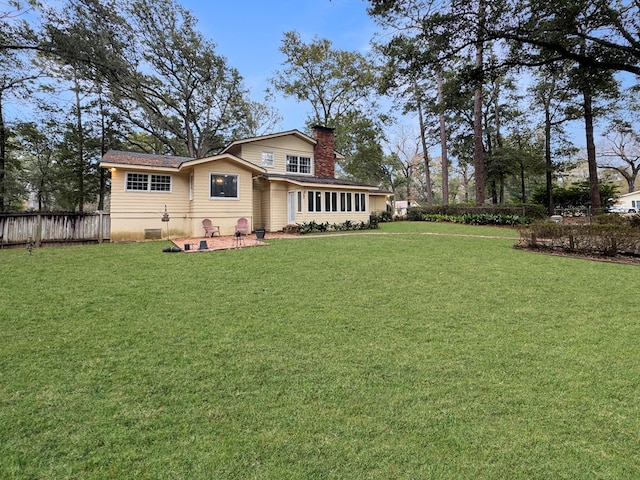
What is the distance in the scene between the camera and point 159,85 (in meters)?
24.3

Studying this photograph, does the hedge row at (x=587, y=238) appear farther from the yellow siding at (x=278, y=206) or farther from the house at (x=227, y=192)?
the yellow siding at (x=278, y=206)

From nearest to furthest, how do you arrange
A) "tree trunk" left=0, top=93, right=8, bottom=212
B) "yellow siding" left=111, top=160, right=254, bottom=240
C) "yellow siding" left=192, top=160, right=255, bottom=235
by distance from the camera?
"yellow siding" left=111, top=160, right=254, bottom=240 → "yellow siding" left=192, top=160, right=255, bottom=235 → "tree trunk" left=0, top=93, right=8, bottom=212

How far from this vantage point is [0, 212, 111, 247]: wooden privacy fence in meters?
11.1

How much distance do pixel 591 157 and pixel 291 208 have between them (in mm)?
20943

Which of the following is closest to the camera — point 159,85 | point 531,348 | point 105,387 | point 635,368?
point 105,387

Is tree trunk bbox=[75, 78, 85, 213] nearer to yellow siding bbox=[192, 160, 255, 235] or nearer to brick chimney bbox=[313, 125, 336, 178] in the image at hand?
yellow siding bbox=[192, 160, 255, 235]

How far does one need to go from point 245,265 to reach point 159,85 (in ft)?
77.6

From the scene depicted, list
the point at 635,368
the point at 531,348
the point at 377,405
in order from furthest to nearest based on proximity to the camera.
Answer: the point at 531,348 < the point at 635,368 < the point at 377,405

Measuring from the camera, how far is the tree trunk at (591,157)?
2012 centimetres

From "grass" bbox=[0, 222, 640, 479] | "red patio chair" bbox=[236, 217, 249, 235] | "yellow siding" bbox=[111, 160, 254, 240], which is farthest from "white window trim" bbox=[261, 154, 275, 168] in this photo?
"grass" bbox=[0, 222, 640, 479]

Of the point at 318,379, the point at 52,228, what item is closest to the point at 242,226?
the point at 52,228

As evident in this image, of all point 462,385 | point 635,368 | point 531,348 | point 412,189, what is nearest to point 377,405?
point 462,385

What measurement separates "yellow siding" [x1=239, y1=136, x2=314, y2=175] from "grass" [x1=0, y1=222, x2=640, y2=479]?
13024mm

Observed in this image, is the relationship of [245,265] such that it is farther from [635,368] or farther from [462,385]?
[635,368]
